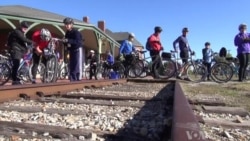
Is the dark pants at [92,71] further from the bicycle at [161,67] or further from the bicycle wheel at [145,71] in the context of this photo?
the bicycle at [161,67]

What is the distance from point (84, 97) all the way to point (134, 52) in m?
9.03

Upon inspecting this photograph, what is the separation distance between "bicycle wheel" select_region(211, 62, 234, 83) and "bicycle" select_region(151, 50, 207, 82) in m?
0.33

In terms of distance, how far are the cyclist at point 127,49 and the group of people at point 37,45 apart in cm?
501

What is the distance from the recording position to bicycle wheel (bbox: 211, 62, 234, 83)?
12836mm

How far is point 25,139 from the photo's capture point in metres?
2.73

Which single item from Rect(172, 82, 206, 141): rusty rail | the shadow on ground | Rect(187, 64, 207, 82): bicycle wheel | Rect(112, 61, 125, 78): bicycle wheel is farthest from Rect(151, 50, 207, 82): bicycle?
Rect(172, 82, 206, 141): rusty rail

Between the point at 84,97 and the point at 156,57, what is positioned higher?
the point at 156,57

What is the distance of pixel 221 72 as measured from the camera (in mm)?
13039

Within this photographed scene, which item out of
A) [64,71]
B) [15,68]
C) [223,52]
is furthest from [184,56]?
[15,68]

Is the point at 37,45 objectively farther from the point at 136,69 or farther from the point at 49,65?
the point at 136,69

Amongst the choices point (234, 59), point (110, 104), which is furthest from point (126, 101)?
point (234, 59)

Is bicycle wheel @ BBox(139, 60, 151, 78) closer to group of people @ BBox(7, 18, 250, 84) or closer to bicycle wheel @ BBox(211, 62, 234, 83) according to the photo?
group of people @ BBox(7, 18, 250, 84)

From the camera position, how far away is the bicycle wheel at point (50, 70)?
937 centimetres

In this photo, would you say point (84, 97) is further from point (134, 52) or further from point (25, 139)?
point (134, 52)
